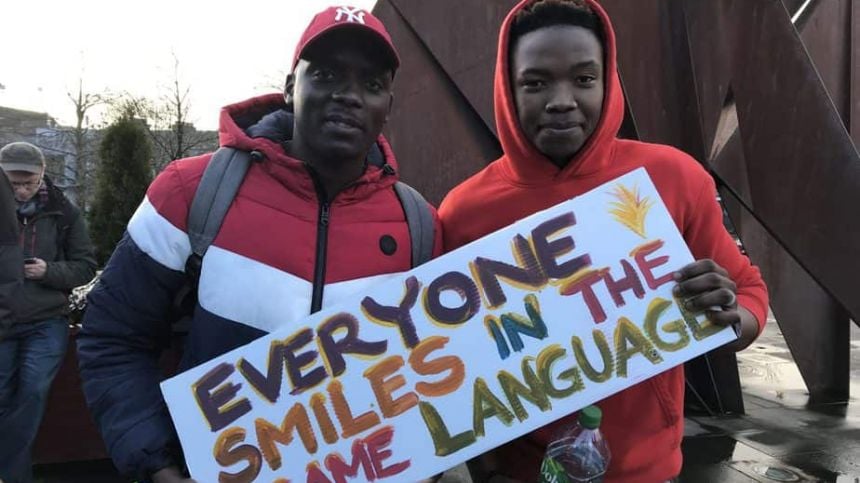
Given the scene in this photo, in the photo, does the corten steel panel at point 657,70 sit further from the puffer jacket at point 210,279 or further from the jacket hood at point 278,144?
the puffer jacket at point 210,279

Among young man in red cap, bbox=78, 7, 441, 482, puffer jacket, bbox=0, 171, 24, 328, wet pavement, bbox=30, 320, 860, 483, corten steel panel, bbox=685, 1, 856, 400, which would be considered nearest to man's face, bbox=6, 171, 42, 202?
puffer jacket, bbox=0, 171, 24, 328

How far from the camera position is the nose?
5.43ft

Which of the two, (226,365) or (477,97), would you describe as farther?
(477,97)

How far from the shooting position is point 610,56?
176 cm

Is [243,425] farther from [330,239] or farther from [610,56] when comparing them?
[610,56]

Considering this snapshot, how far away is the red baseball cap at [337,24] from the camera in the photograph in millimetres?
1560

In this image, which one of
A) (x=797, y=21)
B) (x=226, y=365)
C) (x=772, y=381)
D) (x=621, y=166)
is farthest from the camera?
(x=772, y=381)

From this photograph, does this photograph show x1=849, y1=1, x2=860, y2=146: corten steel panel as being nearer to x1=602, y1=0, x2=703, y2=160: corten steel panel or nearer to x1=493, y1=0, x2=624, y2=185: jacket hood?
x1=602, y1=0, x2=703, y2=160: corten steel panel

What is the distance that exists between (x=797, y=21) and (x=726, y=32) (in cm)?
207

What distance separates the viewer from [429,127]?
4.48 meters

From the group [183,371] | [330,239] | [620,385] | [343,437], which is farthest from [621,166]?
[183,371]

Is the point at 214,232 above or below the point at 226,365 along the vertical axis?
above

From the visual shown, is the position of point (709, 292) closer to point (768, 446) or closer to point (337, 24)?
point (337, 24)

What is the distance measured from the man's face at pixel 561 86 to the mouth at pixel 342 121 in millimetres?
472
